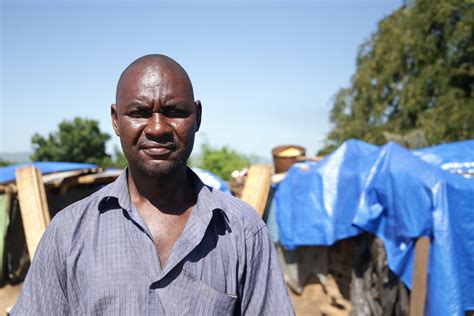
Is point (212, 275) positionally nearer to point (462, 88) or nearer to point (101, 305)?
point (101, 305)

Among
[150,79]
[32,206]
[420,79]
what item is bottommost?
[32,206]

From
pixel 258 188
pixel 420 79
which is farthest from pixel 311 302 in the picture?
pixel 420 79

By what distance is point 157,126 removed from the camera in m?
1.28

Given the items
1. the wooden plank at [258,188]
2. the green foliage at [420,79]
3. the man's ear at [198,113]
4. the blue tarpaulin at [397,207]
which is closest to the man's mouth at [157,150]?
the man's ear at [198,113]

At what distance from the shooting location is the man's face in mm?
1294

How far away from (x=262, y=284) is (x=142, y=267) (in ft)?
1.10

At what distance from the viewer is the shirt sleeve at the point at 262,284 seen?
1298 mm

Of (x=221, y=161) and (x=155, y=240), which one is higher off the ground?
(x=155, y=240)

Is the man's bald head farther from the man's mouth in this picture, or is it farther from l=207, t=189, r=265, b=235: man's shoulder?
l=207, t=189, r=265, b=235: man's shoulder

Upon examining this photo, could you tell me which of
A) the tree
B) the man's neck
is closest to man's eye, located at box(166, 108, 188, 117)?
the man's neck

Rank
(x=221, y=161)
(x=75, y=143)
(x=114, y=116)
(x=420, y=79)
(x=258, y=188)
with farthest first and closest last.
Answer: (x=75, y=143) → (x=221, y=161) → (x=420, y=79) → (x=258, y=188) → (x=114, y=116)

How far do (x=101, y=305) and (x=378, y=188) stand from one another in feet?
11.2

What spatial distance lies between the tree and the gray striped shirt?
20.3 meters

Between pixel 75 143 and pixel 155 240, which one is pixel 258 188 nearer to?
pixel 155 240
